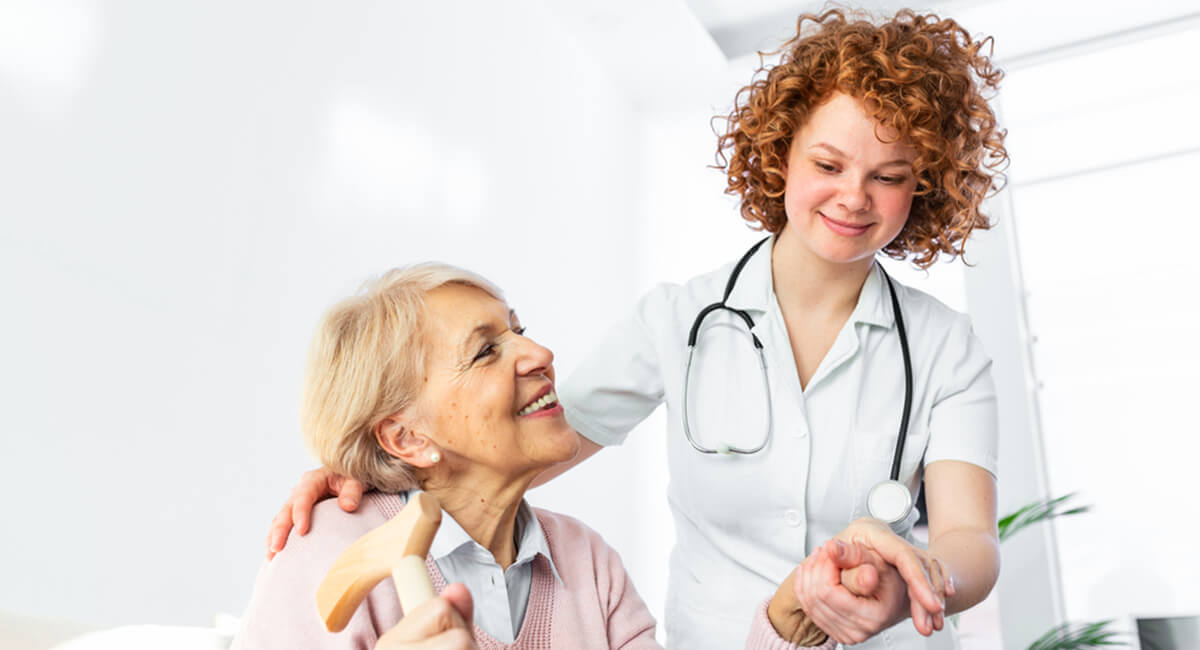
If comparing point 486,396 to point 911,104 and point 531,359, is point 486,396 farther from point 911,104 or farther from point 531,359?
point 911,104

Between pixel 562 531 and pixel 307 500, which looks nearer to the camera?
pixel 307 500

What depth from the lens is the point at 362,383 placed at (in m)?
1.33

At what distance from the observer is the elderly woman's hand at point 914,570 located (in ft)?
3.44

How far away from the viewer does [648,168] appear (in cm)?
453

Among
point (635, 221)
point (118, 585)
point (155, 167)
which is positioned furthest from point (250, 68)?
point (635, 221)

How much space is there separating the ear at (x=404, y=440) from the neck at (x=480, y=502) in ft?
0.16

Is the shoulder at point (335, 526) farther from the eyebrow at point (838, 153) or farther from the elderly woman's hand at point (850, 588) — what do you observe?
the eyebrow at point (838, 153)

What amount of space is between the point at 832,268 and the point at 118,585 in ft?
4.48

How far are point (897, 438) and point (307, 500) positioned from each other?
864 millimetres

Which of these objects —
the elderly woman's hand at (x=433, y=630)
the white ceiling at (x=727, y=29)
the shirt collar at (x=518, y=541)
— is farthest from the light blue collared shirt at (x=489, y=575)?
the white ceiling at (x=727, y=29)

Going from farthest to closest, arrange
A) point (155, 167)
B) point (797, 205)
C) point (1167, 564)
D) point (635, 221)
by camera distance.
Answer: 1. point (635, 221)
2. point (1167, 564)
3. point (155, 167)
4. point (797, 205)

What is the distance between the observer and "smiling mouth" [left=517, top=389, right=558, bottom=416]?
1382 mm

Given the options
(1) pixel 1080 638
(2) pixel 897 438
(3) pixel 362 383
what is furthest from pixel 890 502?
(1) pixel 1080 638

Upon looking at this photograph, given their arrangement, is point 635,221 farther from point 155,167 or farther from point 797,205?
point 797,205
